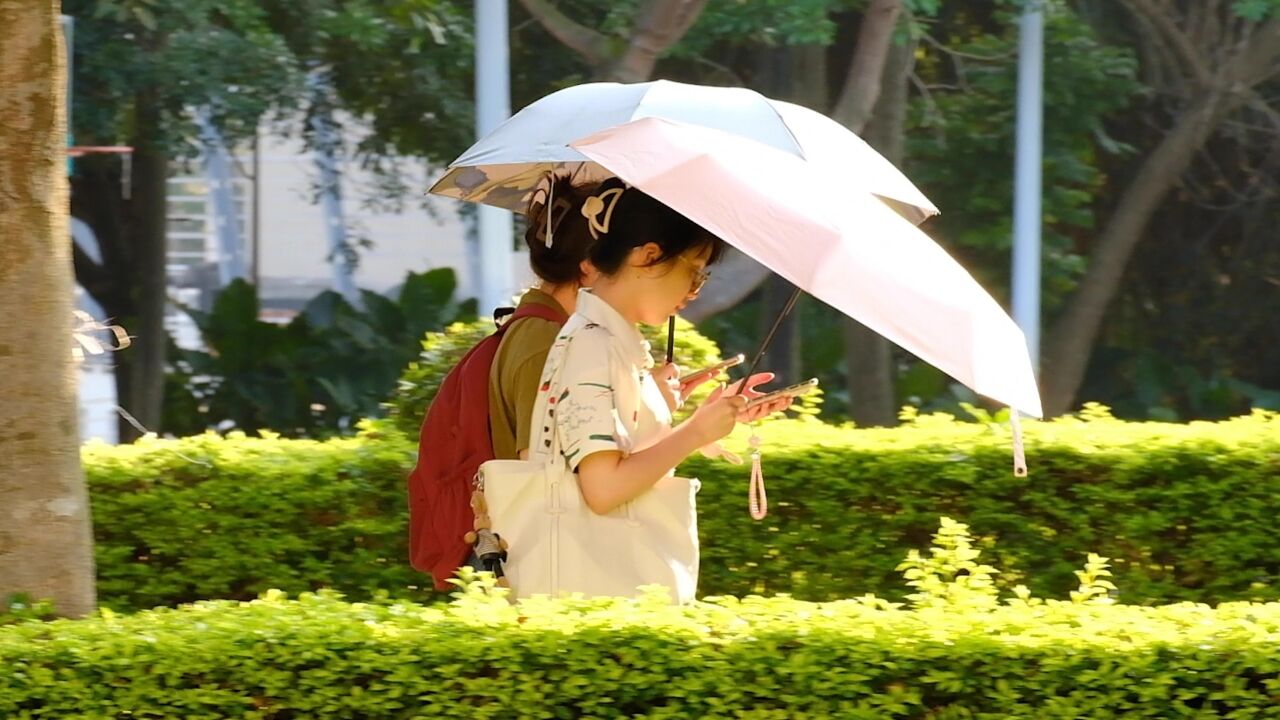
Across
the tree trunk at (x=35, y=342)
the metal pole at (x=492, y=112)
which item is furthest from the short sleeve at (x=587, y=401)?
the metal pole at (x=492, y=112)

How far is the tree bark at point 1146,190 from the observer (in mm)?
13109

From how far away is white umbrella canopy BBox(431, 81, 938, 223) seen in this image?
3457mm

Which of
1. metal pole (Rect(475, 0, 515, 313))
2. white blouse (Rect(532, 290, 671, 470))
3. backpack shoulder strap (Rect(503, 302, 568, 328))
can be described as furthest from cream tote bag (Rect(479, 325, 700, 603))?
metal pole (Rect(475, 0, 515, 313))

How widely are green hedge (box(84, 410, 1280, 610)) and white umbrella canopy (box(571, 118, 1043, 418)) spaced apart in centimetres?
241

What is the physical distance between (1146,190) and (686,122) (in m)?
10.5

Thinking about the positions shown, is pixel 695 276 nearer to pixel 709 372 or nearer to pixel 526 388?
pixel 526 388

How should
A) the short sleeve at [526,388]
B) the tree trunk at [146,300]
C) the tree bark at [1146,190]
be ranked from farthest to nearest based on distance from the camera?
the tree bark at [1146,190], the tree trunk at [146,300], the short sleeve at [526,388]

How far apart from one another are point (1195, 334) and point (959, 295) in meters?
13.5

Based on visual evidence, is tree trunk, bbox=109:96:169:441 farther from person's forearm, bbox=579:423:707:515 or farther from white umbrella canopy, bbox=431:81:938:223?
person's forearm, bbox=579:423:707:515

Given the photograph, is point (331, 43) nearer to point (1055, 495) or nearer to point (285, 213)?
point (1055, 495)

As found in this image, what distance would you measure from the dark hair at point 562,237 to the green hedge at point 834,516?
2.15 metres

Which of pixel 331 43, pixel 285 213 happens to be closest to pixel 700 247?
pixel 331 43

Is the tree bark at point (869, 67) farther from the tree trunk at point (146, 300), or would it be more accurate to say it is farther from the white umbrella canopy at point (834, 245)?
the white umbrella canopy at point (834, 245)

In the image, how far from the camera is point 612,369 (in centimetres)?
326
